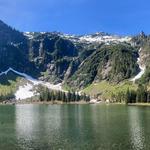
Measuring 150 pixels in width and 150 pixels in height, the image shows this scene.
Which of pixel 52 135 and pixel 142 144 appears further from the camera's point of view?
pixel 52 135

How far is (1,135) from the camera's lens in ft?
410

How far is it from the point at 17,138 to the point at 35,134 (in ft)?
32.9

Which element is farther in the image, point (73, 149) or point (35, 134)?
point (35, 134)

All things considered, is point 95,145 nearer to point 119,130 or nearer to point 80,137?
point 80,137

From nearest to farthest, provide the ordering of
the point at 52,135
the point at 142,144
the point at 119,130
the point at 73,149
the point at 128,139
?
the point at 73,149 → the point at 142,144 → the point at 128,139 → the point at 52,135 → the point at 119,130

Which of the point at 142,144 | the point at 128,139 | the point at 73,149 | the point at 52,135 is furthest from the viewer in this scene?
the point at 52,135

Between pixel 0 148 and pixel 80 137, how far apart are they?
29809mm

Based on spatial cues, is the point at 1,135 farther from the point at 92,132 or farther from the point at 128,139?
the point at 128,139

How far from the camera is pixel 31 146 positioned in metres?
102

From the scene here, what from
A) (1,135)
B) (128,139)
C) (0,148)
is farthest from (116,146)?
(1,135)

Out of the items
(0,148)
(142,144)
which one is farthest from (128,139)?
(0,148)

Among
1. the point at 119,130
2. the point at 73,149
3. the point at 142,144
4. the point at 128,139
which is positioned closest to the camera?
the point at 73,149

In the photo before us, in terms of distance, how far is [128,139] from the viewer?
113m

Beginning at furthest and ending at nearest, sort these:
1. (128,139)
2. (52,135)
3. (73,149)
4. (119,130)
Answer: (119,130) < (52,135) < (128,139) < (73,149)
